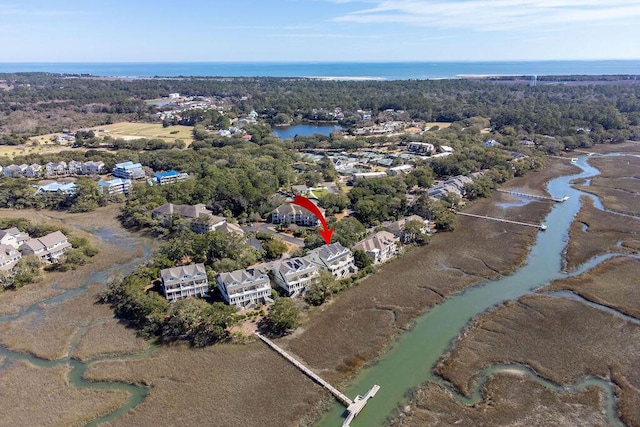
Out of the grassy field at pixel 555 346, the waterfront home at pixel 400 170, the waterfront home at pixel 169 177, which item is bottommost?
the grassy field at pixel 555 346

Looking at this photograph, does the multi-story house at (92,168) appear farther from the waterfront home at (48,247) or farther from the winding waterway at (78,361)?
the winding waterway at (78,361)

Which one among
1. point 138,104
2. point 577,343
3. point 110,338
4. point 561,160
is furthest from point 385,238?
point 138,104

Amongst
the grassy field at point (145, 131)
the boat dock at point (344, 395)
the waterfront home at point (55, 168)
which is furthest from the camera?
the grassy field at point (145, 131)

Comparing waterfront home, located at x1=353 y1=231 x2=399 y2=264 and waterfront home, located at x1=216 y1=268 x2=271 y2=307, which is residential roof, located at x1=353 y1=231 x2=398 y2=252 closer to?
waterfront home, located at x1=353 y1=231 x2=399 y2=264

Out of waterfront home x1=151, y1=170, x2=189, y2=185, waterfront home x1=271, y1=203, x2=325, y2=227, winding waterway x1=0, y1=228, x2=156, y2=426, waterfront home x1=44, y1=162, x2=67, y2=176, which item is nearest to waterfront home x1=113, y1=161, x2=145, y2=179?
waterfront home x1=151, y1=170, x2=189, y2=185

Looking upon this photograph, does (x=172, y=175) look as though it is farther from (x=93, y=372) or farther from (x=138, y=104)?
(x=138, y=104)

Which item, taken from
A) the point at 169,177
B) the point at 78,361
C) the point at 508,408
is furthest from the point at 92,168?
the point at 508,408

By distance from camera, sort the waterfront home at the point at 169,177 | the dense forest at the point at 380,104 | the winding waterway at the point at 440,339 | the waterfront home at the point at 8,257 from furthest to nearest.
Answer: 1. the dense forest at the point at 380,104
2. the waterfront home at the point at 169,177
3. the waterfront home at the point at 8,257
4. the winding waterway at the point at 440,339

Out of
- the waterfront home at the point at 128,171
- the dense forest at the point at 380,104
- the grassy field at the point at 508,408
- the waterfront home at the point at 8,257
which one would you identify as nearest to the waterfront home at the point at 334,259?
the grassy field at the point at 508,408
